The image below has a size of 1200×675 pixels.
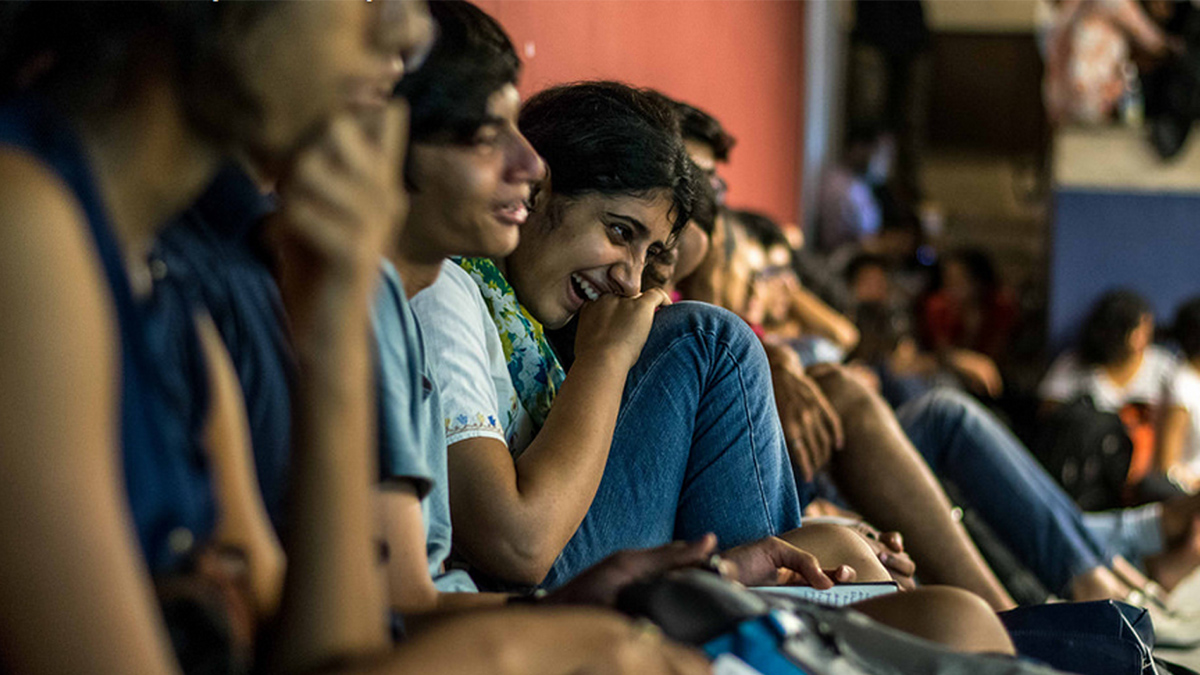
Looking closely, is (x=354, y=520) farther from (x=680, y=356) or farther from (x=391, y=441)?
(x=680, y=356)

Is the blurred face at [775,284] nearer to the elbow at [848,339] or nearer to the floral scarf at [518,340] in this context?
the elbow at [848,339]

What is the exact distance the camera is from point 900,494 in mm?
A: 2215

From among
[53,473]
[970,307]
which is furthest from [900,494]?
[970,307]

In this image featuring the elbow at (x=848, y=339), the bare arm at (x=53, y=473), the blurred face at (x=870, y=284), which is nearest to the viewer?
the bare arm at (x=53, y=473)

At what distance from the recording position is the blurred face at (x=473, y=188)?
4.00 feet

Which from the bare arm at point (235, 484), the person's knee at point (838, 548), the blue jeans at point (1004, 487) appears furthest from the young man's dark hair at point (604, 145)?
the blue jeans at point (1004, 487)

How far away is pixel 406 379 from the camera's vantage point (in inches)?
46.8

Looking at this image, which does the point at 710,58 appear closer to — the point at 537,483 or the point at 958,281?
the point at 958,281

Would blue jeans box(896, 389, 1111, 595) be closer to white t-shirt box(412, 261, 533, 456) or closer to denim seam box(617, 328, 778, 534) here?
denim seam box(617, 328, 778, 534)

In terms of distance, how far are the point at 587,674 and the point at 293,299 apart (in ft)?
1.13

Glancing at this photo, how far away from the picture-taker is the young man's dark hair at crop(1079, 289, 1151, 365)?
4.85 m

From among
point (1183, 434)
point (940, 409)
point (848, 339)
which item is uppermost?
point (940, 409)

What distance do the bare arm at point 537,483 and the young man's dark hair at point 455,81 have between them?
39cm

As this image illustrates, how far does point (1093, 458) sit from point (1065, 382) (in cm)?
112
